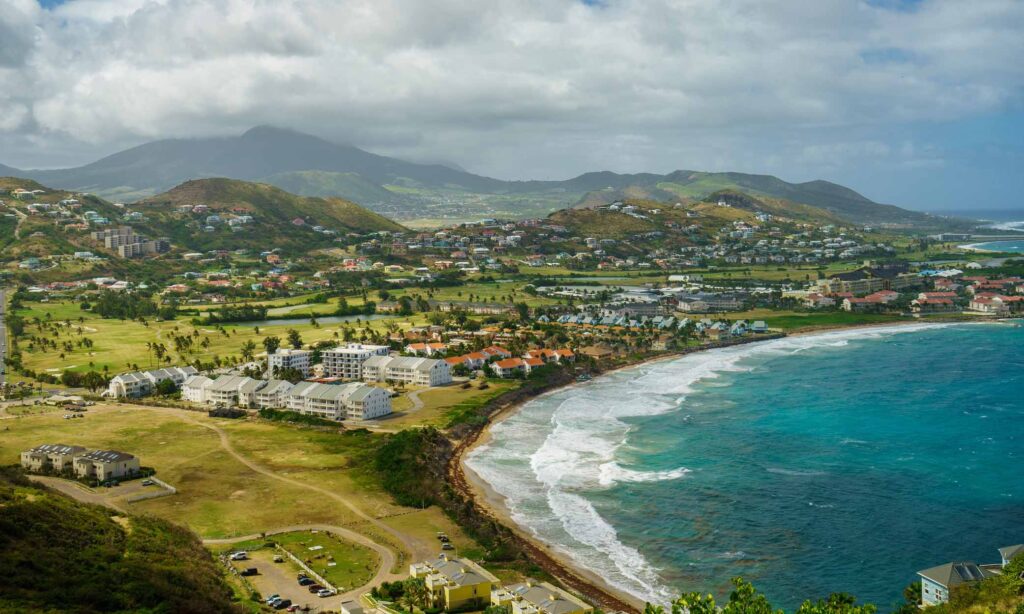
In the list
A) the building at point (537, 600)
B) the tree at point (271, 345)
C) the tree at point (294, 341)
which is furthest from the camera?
the tree at point (294, 341)

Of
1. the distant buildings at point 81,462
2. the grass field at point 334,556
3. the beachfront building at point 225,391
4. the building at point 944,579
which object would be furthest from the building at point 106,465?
the building at point 944,579

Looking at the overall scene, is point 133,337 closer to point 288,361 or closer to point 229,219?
point 288,361

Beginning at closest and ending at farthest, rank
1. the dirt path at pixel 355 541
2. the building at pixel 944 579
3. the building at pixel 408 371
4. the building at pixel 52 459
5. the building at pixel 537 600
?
the building at pixel 944 579, the building at pixel 537 600, the dirt path at pixel 355 541, the building at pixel 52 459, the building at pixel 408 371

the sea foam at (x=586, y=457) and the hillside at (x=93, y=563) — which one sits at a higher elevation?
the hillside at (x=93, y=563)

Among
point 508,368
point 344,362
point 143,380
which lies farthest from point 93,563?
point 508,368

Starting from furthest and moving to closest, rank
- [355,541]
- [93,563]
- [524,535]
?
1. [524,535]
2. [355,541]
3. [93,563]

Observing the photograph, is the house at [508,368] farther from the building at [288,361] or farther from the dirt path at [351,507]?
the dirt path at [351,507]

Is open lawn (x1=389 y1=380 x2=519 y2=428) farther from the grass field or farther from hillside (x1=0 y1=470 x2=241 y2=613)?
hillside (x1=0 y1=470 x2=241 y2=613)

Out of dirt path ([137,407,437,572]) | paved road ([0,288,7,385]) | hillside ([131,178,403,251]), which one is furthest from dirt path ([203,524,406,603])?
hillside ([131,178,403,251])
